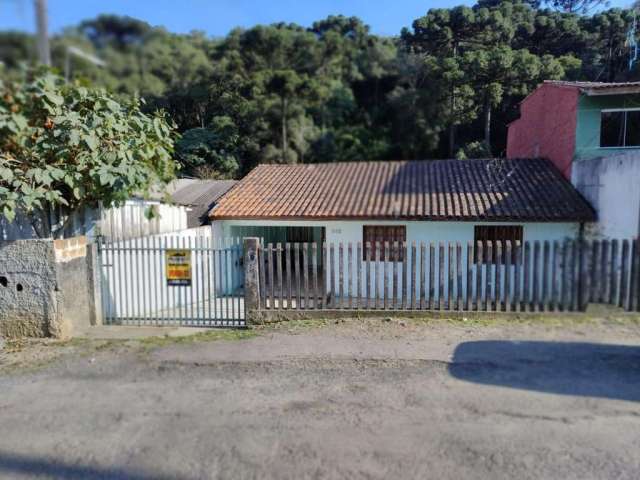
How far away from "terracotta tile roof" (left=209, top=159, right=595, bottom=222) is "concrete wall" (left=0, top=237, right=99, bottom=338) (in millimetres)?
5766

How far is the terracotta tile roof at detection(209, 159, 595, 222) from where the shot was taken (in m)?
10.6

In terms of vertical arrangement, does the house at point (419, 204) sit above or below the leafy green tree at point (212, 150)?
below

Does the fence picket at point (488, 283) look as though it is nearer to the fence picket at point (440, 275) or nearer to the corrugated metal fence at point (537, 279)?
the corrugated metal fence at point (537, 279)

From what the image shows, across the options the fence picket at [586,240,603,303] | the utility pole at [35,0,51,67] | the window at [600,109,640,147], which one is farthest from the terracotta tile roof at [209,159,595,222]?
the utility pole at [35,0,51,67]

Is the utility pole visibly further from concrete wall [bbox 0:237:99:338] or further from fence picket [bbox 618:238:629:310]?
fence picket [bbox 618:238:629:310]

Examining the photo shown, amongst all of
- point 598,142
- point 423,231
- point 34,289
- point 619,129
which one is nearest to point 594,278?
point 423,231

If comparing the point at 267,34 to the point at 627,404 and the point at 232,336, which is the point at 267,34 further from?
the point at 627,404

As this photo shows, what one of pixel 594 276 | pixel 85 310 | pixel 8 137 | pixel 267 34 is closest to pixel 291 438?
pixel 8 137

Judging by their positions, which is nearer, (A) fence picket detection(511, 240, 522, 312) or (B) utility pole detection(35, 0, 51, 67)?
(B) utility pole detection(35, 0, 51, 67)

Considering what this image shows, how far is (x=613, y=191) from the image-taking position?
9258 mm

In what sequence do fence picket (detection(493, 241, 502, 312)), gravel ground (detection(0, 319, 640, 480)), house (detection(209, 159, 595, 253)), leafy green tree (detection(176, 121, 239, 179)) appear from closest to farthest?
gravel ground (detection(0, 319, 640, 480))
fence picket (detection(493, 241, 502, 312))
house (detection(209, 159, 595, 253))
leafy green tree (detection(176, 121, 239, 179))

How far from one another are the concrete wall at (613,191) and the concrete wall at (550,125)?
1196mm

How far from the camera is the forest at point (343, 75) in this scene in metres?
3.29

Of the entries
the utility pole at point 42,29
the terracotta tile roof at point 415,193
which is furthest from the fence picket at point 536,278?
the utility pole at point 42,29
